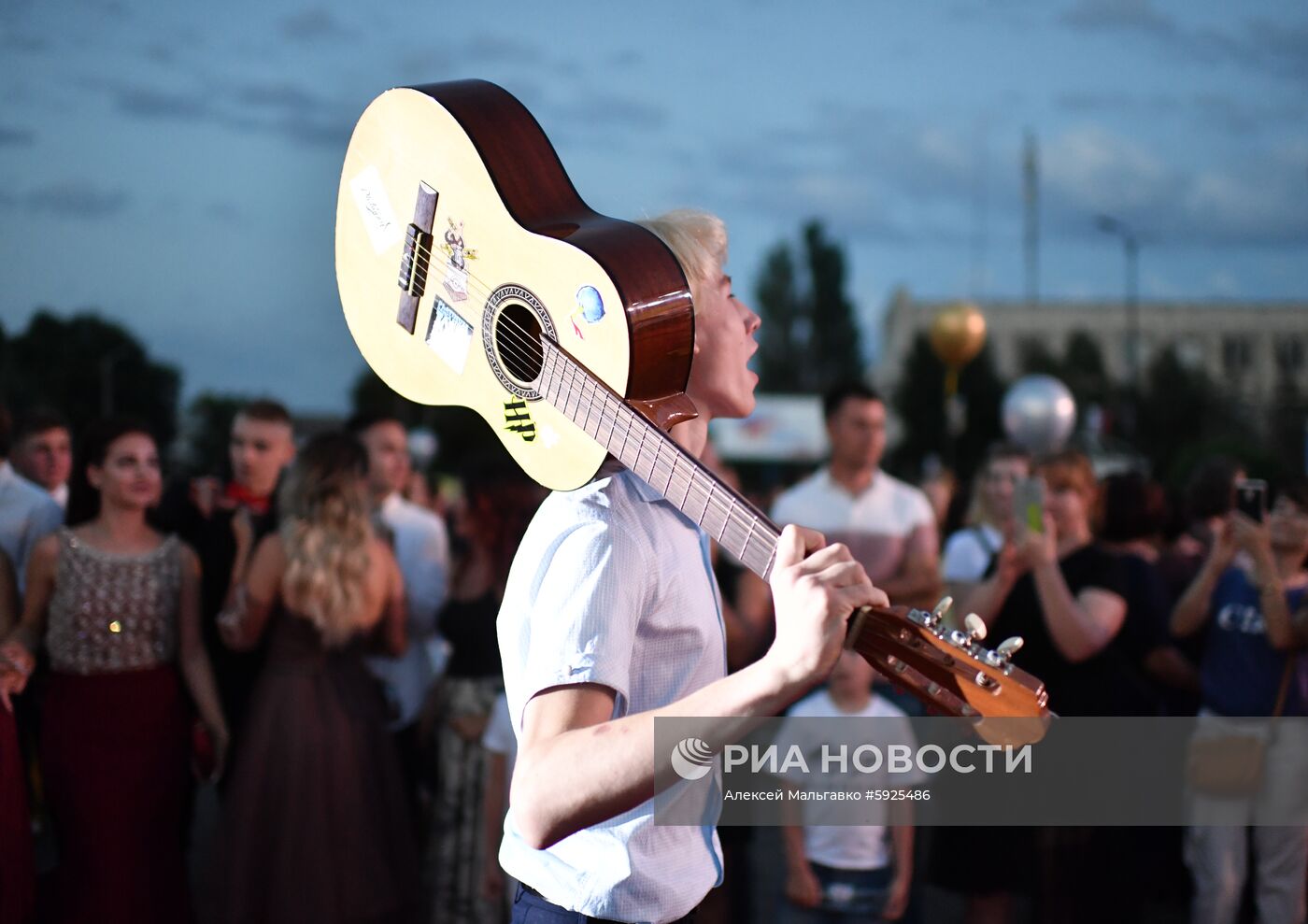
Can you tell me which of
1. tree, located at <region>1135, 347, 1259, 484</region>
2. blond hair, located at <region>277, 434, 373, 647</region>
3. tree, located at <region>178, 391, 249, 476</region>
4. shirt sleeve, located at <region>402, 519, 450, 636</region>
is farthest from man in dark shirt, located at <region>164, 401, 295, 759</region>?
tree, located at <region>1135, 347, 1259, 484</region>

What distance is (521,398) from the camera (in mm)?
1846

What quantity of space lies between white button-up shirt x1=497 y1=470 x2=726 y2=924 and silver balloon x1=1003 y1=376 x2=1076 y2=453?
1032 cm

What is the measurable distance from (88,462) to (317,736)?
1.49 meters

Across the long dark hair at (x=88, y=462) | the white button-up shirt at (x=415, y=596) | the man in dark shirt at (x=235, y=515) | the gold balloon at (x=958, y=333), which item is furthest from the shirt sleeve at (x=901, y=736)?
the gold balloon at (x=958, y=333)

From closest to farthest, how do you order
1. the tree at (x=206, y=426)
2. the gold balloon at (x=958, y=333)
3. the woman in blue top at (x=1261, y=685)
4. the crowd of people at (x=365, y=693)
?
the crowd of people at (x=365, y=693)
the woman in blue top at (x=1261, y=685)
the gold balloon at (x=958, y=333)
the tree at (x=206, y=426)

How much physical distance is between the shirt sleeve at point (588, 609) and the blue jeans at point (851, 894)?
318 cm

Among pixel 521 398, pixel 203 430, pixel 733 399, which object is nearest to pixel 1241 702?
pixel 733 399

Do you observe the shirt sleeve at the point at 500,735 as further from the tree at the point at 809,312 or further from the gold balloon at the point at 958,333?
the tree at the point at 809,312

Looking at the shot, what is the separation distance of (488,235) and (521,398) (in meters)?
0.26

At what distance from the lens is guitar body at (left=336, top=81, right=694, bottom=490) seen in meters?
1.74

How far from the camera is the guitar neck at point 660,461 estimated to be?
159cm

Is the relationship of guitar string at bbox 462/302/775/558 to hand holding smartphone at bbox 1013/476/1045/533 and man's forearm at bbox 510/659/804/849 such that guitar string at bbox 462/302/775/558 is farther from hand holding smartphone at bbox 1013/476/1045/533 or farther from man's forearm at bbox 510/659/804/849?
hand holding smartphone at bbox 1013/476/1045/533

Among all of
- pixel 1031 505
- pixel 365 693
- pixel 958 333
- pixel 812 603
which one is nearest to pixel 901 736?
pixel 1031 505

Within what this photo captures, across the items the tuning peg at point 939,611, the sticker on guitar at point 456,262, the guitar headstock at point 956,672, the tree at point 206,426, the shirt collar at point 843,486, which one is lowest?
the tree at point 206,426
